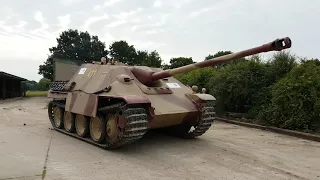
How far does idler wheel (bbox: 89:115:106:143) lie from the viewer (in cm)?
794

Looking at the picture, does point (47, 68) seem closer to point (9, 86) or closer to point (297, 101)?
point (9, 86)

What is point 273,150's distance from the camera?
26.9ft

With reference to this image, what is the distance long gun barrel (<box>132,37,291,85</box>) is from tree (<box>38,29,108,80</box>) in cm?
3698

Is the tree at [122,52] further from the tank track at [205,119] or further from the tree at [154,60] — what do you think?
the tank track at [205,119]

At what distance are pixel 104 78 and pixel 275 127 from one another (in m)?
5.80

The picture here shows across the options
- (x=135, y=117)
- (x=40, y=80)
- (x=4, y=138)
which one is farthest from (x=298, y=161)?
(x=40, y=80)

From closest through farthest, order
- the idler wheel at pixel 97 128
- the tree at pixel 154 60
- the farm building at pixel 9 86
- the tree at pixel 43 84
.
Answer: the idler wheel at pixel 97 128 < the tree at pixel 154 60 < the farm building at pixel 9 86 < the tree at pixel 43 84

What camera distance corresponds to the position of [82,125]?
905 centimetres

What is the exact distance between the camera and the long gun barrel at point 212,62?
6.23 m

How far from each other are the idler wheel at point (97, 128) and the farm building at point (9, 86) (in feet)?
72.1

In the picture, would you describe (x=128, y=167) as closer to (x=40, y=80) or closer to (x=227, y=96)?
(x=227, y=96)

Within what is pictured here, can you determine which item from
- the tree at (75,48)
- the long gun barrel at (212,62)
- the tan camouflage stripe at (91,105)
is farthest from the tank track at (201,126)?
the tree at (75,48)

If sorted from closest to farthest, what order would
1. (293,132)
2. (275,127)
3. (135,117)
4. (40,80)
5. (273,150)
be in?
(135,117) → (273,150) → (293,132) → (275,127) → (40,80)

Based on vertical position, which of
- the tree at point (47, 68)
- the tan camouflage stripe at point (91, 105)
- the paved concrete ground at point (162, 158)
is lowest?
the paved concrete ground at point (162, 158)
